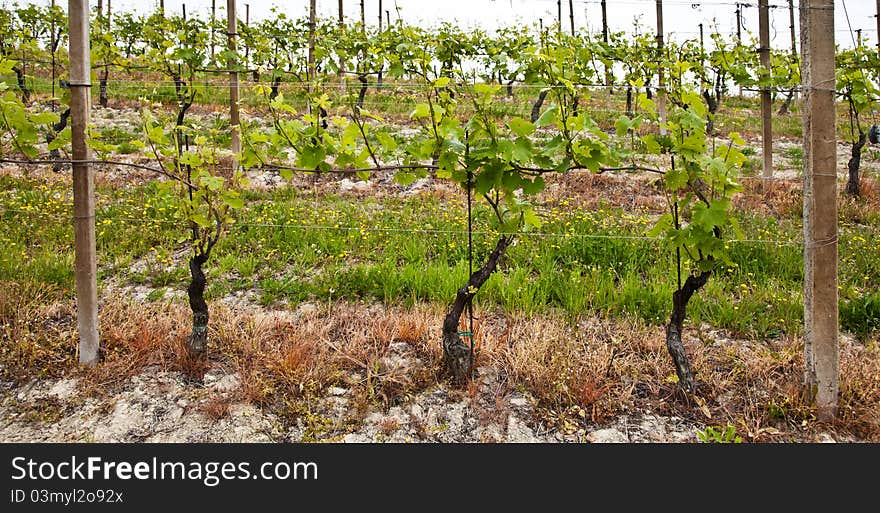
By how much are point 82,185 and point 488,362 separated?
2301 millimetres

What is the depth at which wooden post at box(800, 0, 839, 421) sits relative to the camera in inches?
111

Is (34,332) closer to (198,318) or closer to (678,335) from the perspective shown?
(198,318)

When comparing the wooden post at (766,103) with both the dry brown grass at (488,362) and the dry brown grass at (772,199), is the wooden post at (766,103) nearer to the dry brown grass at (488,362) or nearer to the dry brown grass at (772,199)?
the dry brown grass at (772,199)

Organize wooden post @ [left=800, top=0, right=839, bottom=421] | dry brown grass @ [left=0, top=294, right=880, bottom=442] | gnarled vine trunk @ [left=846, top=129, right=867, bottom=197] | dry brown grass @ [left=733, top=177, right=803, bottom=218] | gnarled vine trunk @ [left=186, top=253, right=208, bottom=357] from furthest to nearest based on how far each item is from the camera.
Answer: gnarled vine trunk @ [left=846, top=129, right=867, bottom=197] → dry brown grass @ [left=733, top=177, right=803, bottom=218] → gnarled vine trunk @ [left=186, top=253, right=208, bottom=357] → dry brown grass @ [left=0, top=294, right=880, bottom=442] → wooden post @ [left=800, top=0, right=839, bottom=421]

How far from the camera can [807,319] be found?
9.67 ft

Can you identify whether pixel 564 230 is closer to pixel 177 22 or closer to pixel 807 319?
pixel 807 319

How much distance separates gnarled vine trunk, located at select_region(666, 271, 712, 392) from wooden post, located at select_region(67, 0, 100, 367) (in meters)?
2.96

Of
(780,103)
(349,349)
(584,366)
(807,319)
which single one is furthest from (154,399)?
(780,103)

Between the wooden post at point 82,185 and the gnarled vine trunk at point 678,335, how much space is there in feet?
9.71

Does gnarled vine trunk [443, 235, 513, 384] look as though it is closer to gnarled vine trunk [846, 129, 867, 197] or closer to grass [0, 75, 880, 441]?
grass [0, 75, 880, 441]

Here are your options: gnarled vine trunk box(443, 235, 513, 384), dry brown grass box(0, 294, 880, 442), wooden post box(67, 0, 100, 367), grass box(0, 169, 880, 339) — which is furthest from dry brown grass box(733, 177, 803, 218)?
wooden post box(67, 0, 100, 367)

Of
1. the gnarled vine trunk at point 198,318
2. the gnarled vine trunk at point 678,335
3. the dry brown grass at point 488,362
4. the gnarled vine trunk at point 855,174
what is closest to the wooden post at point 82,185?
the dry brown grass at point 488,362

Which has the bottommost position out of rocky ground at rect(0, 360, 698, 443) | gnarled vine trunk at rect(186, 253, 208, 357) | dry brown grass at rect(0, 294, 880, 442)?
rocky ground at rect(0, 360, 698, 443)

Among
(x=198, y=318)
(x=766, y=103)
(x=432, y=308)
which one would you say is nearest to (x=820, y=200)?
(x=432, y=308)
